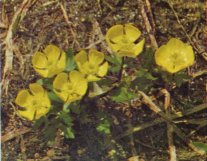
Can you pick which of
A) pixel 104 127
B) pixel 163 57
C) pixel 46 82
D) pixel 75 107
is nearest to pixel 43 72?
pixel 46 82

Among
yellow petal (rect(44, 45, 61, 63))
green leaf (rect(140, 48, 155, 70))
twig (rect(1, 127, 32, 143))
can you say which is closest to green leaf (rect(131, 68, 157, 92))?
green leaf (rect(140, 48, 155, 70))

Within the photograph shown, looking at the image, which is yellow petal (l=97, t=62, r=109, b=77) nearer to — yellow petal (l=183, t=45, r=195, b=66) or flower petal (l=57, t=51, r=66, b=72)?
flower petal (l=57, t=51, r=66, b=72)

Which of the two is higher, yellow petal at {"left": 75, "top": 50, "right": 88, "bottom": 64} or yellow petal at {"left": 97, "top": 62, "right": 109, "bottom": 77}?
yellow petal at {"left": 75, "top": 50, "right": 88, "bottom": 64}

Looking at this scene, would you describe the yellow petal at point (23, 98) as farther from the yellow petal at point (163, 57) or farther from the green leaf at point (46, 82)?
the yellow petal at point (163, 57)

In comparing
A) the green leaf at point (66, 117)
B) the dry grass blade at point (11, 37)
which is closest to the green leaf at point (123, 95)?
the green leaf at point (66, 117)

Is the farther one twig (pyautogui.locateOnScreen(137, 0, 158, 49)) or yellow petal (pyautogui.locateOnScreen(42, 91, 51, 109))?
twig (pyautogui.locateOnScreen(137, 0, 158, 49))
